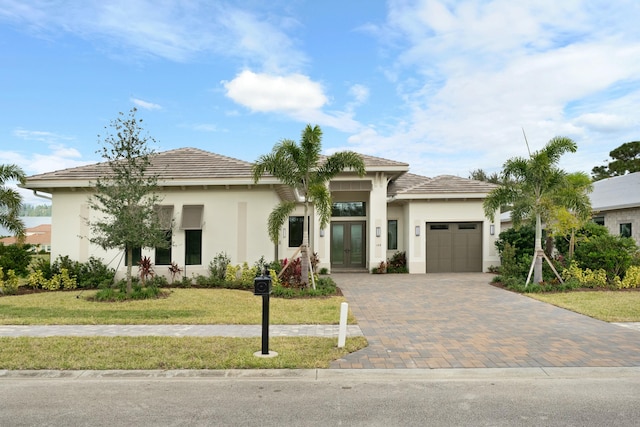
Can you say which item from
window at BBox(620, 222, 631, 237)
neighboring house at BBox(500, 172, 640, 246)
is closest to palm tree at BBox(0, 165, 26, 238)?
neighboring house at BBox(500, 172, 640, 246)

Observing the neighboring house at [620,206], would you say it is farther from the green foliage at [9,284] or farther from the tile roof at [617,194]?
the green foliage at [9,284]

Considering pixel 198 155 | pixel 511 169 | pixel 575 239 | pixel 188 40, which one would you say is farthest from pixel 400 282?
pixel 188 40

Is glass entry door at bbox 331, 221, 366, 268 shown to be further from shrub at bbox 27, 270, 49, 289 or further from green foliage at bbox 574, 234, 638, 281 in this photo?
shrub at bbox 27, 270, 49, 289

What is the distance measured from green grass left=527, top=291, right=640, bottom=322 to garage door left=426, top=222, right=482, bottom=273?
8.03 metres

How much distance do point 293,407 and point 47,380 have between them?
11.6ft

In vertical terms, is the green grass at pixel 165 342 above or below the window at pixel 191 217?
below

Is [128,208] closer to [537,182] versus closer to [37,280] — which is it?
[37,280]

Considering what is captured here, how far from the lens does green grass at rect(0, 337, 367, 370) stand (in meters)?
6.44

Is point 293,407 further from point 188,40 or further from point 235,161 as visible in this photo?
point 235,161

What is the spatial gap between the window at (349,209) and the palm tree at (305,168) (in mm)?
8809

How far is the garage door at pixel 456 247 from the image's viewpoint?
72.7 ft

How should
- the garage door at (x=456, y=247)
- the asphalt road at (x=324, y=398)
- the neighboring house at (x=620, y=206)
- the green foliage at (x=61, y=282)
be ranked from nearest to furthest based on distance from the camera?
the asphalt road at (x=324, y=398)
the green foliage at (x=61, y=282)
the neighboring house at (x=620, y=206)
the garage door at (x=456, y=247)

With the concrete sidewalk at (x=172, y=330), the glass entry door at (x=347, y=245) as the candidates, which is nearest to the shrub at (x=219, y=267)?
the concrete sidewalk at (x=172, y=330)

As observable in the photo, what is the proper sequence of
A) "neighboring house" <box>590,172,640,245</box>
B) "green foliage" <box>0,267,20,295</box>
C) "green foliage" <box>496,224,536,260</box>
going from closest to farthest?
1. "green foliage" <box>0,267,20,295</box>
2. "green foliage" <box>496,224,536,260</box>
3. "neighboring house" <box>590,172,640,245</box>
